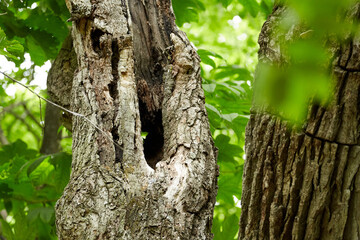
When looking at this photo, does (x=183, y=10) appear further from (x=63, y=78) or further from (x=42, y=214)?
(x=42, y=214)

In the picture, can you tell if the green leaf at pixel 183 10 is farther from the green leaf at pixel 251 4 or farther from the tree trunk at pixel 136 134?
the tree trunk at pixel 136 134

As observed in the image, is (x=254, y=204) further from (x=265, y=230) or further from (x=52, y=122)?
(x=52, y=122)

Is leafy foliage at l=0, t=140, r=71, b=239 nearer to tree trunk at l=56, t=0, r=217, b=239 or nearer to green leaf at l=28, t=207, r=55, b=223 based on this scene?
green leaf at l=28, t=207, r=55, b=223

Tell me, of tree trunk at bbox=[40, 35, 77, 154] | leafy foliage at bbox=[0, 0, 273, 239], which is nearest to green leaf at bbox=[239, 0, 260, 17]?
leafy foliage at bbox=[0, 0, 273, 239]

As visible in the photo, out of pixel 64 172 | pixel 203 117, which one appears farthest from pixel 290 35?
pixel 64 172

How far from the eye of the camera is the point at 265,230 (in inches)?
66.6

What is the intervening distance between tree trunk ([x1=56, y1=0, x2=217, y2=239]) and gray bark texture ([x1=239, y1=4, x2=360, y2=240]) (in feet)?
0.91

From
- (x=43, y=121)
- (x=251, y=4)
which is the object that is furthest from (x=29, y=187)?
(x=251, y=4)

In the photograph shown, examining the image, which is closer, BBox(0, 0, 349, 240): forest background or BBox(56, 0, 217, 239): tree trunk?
BBox(56, 0, 217, 239): tree trunk

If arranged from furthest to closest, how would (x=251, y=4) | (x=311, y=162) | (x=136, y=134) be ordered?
(x=251, y=4), (x=136, y=134), (x=311, y=162)

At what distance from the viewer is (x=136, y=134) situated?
6.27ft

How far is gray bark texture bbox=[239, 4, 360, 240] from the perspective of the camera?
1.49 metres

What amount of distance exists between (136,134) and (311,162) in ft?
2.62

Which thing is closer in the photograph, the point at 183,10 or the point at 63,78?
the point at 63,78
